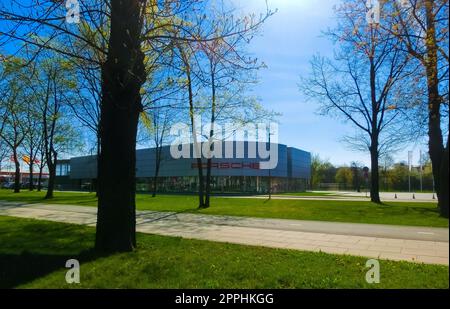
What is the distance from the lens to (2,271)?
279 inches

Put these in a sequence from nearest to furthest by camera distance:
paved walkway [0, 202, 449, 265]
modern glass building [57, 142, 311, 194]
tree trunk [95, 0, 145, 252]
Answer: tree trunk [95, 0, 145, 252]
paved walkway [0, 202, 449, 265]
modern glass building [57, 142, 311, 194]

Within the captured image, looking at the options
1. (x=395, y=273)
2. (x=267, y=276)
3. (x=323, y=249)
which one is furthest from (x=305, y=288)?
(x=323, y=249)

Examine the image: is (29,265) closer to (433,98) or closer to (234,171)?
(433,98)

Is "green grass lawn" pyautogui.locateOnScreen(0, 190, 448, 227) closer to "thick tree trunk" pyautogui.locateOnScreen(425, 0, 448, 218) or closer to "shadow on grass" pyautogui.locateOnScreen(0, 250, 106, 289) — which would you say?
"thick tree trunk" pyautogui.locateOnScreen(425, 0, 448, 218)

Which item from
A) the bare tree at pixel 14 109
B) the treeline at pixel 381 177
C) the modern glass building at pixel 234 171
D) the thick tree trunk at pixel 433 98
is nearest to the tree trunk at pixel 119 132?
the thick tree trunk at pixel 433 98

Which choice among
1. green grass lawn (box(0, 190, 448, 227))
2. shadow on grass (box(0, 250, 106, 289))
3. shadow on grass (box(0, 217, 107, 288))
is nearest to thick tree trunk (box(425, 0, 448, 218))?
green grass lawn (box(0, 190, 448, 227))

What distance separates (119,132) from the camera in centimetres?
894

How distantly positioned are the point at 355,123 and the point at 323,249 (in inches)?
930

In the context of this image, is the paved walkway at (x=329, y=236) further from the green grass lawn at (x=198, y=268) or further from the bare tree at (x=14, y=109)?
the bare tree at (x=14, y=109)

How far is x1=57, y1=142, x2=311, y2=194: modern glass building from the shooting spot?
57.9m

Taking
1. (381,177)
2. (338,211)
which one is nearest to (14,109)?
(338,211)

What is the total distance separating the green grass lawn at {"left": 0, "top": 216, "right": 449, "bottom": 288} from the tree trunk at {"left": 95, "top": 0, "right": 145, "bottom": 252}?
0.64 metres

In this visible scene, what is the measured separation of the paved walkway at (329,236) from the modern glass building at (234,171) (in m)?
35.9
